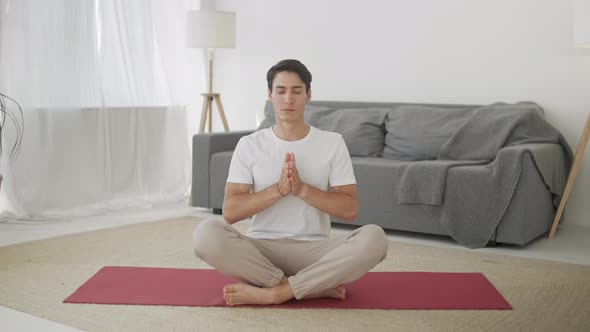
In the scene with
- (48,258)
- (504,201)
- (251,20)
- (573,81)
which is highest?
(251,20)

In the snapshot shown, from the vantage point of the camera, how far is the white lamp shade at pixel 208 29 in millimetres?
5691

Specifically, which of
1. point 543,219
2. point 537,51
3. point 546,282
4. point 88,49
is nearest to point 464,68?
point 537,51

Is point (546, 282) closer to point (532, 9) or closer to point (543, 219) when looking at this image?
point (543, 219)

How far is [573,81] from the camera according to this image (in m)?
4.83

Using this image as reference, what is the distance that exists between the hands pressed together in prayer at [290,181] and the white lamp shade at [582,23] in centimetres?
230

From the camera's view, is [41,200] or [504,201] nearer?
[504,201]

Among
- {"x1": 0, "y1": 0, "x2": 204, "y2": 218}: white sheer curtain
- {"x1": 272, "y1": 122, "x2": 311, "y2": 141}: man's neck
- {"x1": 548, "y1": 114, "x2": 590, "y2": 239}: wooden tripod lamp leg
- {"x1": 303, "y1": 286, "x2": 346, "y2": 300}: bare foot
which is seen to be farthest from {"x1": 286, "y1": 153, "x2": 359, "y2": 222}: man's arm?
{"x1": 0, "y1": 0, "x2": 204, "y2": 218}: white sheer curtain

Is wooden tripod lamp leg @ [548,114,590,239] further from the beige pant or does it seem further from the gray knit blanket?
the beige pant

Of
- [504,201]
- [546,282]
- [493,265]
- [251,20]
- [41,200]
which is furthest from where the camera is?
[251,20]

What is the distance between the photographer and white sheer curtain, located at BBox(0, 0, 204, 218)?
5066 mm

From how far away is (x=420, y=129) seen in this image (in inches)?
194

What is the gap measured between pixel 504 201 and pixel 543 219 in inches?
16.9

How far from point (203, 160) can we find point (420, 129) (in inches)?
59.1

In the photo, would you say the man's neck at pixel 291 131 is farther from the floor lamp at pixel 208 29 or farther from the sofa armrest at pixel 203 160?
the floor lamp at pixel 208 29
